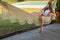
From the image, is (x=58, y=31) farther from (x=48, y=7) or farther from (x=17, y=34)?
(x=17, y=34)

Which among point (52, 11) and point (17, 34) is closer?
point (17, 34)

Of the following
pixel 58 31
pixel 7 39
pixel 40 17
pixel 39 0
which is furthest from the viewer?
→ pixel 39 0

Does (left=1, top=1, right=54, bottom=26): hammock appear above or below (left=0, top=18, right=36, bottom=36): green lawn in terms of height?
above

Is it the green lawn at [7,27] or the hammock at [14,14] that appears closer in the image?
the hammock at [14,14]

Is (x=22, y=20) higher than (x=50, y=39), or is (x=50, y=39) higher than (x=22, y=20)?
(x=22, y=20)

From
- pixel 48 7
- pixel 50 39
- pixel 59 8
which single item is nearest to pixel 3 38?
pixel 50 39

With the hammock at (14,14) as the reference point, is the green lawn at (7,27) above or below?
below

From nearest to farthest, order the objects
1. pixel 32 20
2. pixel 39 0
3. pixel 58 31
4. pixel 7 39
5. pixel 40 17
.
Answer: pixel 7 39
pixel 32 20
pixel 40 17
pixel 58 31
pixel 39 0

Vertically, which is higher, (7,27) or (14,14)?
(14,14)

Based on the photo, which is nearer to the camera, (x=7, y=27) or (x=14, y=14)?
(x=14, y=14)

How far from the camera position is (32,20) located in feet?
10.5

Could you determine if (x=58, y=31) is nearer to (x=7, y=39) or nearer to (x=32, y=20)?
(x=32, y=20)

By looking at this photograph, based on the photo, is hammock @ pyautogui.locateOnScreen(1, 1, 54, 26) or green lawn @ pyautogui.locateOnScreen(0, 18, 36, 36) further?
green lawn @ pyautogui.locateOnScreen(0, 18, 36, 36)

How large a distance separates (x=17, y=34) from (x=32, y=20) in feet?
1.47
